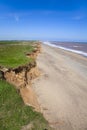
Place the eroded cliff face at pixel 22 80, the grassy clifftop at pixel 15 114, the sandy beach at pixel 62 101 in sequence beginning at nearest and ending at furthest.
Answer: the grassy clifftop at pixel 15 114 → the sandy beach at pixel 62 101 → the eroded cliff face at pixel 22 80

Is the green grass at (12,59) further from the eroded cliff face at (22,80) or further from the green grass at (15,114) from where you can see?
the green grass at (15,114)

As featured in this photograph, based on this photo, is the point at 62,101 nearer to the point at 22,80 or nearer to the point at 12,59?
the point at 22,80

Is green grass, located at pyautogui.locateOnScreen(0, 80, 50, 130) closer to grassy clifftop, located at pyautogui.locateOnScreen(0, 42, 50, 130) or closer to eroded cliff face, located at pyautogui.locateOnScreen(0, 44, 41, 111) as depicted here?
grassy clifftop, located at pyautogui.locateOnScreen(0, 42, 50, 130)

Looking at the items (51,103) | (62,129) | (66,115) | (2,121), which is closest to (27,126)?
(2,121)

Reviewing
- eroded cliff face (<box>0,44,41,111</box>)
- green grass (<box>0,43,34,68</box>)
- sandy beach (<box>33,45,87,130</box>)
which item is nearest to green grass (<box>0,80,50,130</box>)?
eroded cliff face (<box>0,44,41,111</box>)

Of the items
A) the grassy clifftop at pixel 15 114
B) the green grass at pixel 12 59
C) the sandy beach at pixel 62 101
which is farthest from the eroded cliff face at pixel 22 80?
the grassy clifftop at pixel 15 114

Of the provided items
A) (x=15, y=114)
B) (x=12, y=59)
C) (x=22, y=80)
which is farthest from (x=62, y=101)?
(x=15, y=114)

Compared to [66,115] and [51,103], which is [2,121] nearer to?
[66,115]

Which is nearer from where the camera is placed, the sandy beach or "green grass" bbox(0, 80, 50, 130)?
"green grass" bbox(0, 80, 50, 130)

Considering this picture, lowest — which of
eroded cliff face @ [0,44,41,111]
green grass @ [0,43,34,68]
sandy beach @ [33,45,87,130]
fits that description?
sandy beach @ [33,45,87,130]
